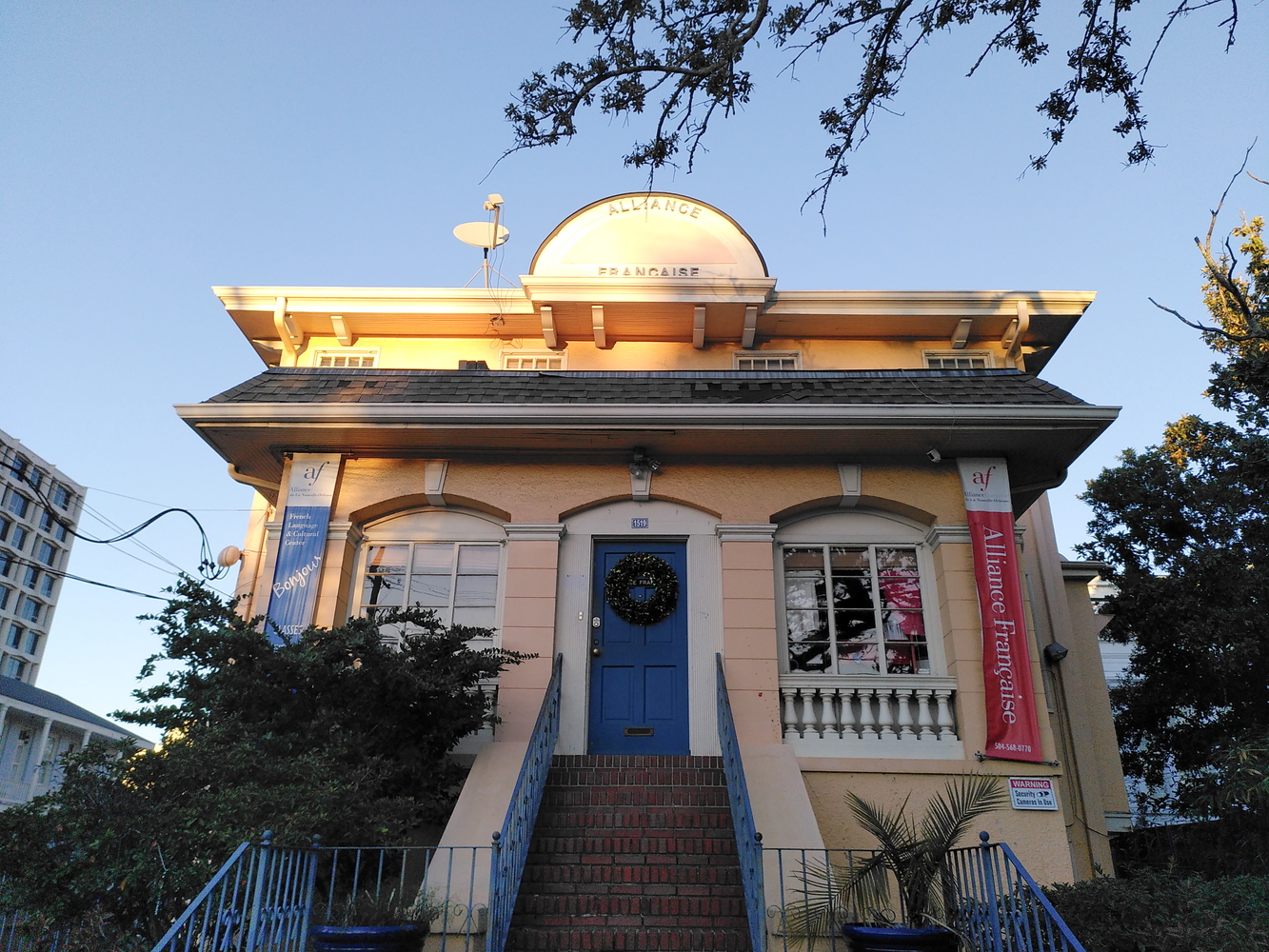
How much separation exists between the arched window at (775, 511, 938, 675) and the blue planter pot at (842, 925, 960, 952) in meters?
4.08

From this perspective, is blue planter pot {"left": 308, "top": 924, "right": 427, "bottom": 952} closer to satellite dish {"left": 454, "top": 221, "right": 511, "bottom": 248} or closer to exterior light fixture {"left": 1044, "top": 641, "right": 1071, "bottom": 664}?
exterior light fixture {"left": 1044, "top": 641, "right": 1071, "bottom": 664}

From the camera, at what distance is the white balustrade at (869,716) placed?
8531mm

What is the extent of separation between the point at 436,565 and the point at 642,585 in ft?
7.17

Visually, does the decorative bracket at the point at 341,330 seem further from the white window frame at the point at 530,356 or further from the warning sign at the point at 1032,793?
the warning sign at the point at 1032,793

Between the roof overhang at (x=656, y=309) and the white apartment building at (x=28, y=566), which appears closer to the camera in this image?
the roof overhang at (x=656, y=309)

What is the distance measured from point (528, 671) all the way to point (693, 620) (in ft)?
5.54

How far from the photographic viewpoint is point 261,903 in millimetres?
5117

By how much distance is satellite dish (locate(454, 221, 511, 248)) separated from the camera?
13016 mm

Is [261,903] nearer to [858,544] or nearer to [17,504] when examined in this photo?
[858,544]

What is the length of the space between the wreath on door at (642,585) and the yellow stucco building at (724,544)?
0.37 feet

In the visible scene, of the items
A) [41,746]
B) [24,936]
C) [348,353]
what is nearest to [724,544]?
[348,353]

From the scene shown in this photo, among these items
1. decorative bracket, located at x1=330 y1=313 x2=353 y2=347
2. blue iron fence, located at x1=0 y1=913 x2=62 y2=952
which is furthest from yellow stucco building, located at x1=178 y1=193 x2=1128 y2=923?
blue iron fence, located at x1=0 y1=913 x2=62 y2=952

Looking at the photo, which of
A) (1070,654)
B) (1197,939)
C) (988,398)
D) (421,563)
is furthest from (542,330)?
(1197,939)

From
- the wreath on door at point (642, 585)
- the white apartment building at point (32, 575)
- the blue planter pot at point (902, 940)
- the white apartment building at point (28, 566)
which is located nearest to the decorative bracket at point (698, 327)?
the wreath on door at point (642, 585)
